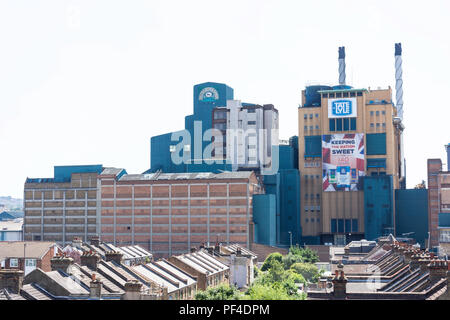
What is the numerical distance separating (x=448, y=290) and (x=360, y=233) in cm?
13551

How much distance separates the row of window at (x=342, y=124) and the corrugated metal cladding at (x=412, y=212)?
2193 cm

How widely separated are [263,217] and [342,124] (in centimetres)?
3675

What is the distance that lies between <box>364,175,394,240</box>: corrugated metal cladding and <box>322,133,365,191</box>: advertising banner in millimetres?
4838

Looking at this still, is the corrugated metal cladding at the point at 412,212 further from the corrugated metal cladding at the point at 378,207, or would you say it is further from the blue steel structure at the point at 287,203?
the blue steel structure at the point at 287,203

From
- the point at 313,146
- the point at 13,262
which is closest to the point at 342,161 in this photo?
the point at 313,146

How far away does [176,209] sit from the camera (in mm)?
148875

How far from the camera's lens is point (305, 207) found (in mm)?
167625

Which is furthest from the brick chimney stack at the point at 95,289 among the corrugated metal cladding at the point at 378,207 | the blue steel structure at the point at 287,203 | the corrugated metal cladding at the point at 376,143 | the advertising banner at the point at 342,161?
the corrugated metal cladding at the point at 376,143

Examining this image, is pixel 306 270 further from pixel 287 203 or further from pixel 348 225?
pixel 348 225

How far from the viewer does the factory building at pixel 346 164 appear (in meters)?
158

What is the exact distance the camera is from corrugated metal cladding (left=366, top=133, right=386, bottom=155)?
163 metres

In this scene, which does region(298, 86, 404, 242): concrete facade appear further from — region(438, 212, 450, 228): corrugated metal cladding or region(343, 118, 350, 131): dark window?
region(438, 212, 450, 228): corrugated metal cladding

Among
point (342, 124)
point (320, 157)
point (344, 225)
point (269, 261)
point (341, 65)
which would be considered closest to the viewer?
point (269, 261)
